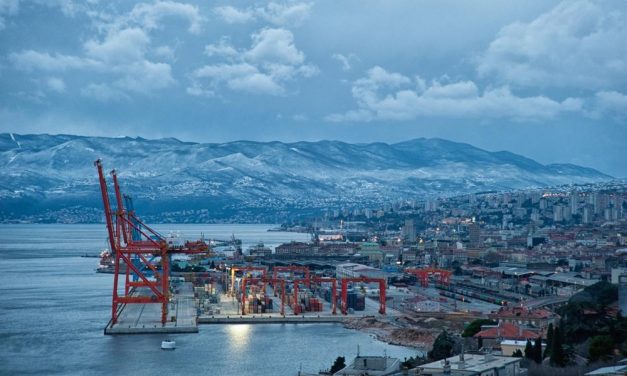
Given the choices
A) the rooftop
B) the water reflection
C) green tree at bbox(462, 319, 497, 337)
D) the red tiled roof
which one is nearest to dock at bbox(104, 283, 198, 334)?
the water reflection

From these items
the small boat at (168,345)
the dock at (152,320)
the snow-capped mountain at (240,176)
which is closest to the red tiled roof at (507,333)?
the small boat at (168,345)

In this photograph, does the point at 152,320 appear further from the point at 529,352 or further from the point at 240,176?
the point at 240,176

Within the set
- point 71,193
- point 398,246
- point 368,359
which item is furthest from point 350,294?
point 71,193

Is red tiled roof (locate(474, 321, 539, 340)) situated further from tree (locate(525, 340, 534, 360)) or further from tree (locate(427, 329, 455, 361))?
tree (locate(525, 340, 534, 360))

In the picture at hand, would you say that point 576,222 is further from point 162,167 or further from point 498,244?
point 162,167

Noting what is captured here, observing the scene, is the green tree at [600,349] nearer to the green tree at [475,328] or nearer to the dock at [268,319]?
the green tree at [475,328]
